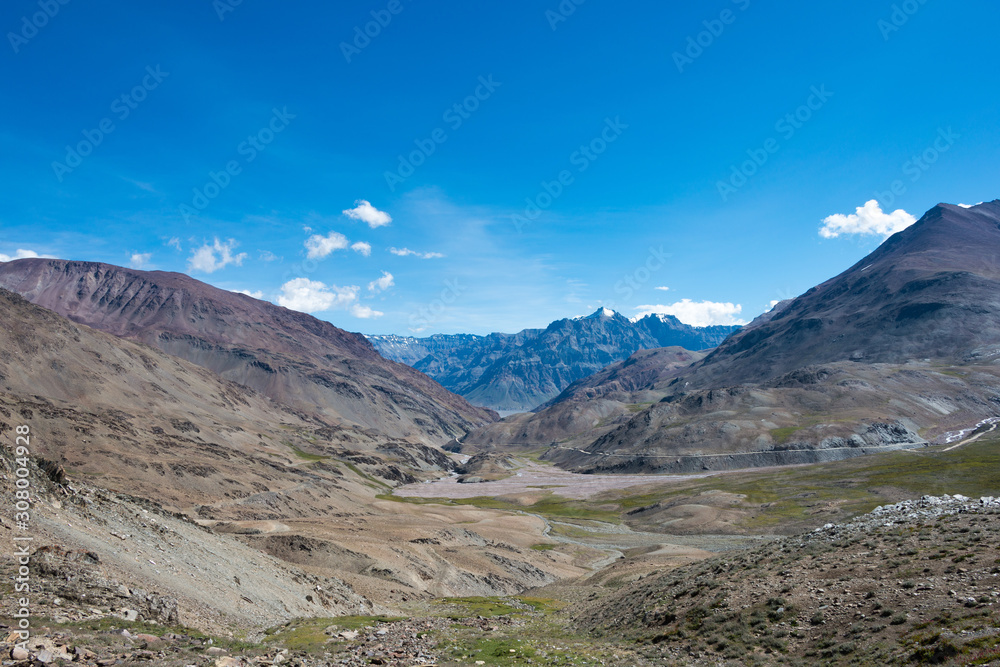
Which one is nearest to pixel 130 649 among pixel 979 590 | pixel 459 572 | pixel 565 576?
pixel 979 590

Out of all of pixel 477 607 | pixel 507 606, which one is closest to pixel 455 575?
pixel 507 606

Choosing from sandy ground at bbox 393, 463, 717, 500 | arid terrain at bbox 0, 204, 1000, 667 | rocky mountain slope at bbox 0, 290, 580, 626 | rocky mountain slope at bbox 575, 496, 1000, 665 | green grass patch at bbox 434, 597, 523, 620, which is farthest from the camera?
sandy ground at bbox 393, 463, 717, 500

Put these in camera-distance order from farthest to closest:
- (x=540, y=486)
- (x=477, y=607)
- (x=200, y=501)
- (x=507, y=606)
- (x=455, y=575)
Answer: (x=540, y=486) → (x=200, y=501) → (x=455, y=575) → (x=507, y=606) → (x=477, y=607)

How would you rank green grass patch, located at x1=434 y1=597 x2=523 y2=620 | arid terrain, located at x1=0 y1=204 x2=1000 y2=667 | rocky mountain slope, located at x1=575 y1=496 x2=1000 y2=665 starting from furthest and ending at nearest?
green grass patch, located at x1=434 y1=597 x2=523 y2=620 < arid terrain, located at x1=0 y1=204 x2=1000 y2=667 < rocky mountain slope, located at x1=575 y1=496 x2=1000 y2=665

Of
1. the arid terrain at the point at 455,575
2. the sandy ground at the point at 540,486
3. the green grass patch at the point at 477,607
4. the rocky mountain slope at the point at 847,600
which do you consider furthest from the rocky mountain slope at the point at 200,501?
the rocky mountain slope at the point at 847,600

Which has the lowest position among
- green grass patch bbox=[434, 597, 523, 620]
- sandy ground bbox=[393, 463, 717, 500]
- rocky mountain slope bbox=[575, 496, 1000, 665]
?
sandy ground bbox=[393, 463, 717, 500]

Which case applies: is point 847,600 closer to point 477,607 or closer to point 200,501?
point 477,607

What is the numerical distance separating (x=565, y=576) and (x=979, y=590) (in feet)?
168

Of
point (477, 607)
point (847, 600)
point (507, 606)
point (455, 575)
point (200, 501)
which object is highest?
point (847, 600)

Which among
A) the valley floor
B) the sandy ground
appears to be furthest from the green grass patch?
the sandy ground

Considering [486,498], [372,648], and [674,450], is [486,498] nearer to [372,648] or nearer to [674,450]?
[674,450]

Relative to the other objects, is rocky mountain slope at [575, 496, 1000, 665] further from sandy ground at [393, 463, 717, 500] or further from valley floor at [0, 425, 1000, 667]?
sandy ground at [393, 463, 717, 500]

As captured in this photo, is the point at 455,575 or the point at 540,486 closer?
the point at 455,575

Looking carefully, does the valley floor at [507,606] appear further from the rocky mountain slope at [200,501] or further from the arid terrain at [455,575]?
the rocky mountain slope at [200,501]
